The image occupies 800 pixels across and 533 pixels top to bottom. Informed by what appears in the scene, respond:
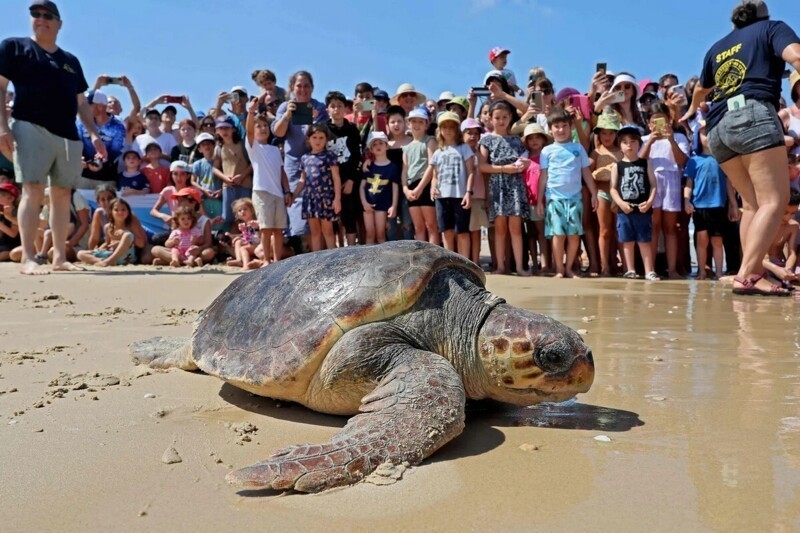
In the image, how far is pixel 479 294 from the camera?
230 centimetres

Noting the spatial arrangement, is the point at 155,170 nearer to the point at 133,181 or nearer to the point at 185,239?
the point at 133,181

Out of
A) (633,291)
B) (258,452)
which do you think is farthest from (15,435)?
(633,291)

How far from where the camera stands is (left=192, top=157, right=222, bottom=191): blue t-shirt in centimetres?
879

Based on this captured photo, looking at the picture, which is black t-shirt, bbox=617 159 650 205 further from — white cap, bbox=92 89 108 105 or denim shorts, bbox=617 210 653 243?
white cap, bbox=92 89 108 105

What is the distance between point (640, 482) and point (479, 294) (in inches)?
37.7

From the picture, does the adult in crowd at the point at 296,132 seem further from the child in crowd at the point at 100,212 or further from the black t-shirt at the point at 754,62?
the black t-shirt at the point at 754,62

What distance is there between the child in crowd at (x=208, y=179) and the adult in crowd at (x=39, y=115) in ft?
8.09

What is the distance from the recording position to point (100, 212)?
8.56m

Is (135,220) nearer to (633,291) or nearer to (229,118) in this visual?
(229,118)

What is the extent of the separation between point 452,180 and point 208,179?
3835 millimetres

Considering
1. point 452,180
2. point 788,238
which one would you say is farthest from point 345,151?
point 788,238

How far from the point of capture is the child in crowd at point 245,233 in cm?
799

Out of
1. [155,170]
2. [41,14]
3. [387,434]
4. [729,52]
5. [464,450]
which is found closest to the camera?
[387,434]

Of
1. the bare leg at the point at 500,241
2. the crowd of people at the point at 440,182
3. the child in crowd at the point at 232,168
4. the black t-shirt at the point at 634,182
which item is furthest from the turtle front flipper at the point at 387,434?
the child in crowd at the point at 232,168
